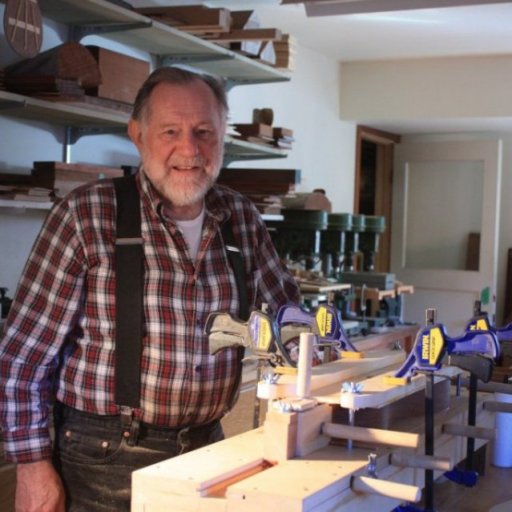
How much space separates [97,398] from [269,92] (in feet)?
11.9

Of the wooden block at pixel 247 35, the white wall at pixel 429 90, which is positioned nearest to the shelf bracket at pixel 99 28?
the wooden block at pixel 247 35

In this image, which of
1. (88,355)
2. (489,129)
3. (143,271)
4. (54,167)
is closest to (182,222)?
(143,271)

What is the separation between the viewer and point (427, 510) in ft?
5.44

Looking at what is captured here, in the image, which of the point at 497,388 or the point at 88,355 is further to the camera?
the point at 497,388

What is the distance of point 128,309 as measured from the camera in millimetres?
1816

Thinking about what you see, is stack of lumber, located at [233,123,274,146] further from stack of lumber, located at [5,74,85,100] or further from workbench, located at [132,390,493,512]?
workbench, located at [132,390,493,512]

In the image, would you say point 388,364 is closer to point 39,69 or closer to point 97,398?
point 97,398

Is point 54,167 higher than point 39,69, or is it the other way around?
point 39,69

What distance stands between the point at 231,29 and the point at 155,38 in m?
0.41

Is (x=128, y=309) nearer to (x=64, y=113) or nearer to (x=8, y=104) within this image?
(x=8, y=104)

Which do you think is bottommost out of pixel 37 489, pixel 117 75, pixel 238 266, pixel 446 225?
pixel 37 489

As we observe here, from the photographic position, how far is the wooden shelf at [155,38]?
3.23 meters

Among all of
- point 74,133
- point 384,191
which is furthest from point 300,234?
point 384,191

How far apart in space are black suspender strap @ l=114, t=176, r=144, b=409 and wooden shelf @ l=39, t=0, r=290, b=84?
150 cm
